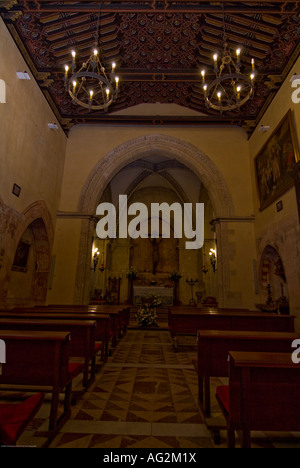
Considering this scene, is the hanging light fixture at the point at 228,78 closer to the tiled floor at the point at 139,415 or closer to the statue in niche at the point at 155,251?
the tiled floor at the point at 139,415

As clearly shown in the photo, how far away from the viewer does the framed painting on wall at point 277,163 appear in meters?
6.64

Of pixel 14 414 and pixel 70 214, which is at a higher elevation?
pixel 70 214

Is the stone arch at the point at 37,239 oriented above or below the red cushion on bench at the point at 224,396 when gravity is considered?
above

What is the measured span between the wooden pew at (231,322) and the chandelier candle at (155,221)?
9392 millimetres

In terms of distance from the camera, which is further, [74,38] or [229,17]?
[74,38]

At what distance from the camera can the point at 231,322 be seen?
535cm

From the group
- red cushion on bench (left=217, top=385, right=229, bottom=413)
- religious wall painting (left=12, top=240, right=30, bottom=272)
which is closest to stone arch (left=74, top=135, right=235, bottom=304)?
religious wall painting (left=12, top=240, right=30, bottom=272)

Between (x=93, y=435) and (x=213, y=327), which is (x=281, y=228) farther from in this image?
(x=93, y=435)

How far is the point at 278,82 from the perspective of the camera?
7465 millimetres

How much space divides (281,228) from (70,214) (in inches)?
284

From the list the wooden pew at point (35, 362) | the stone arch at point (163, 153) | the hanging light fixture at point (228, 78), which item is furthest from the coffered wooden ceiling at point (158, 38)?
the wooden pew at point (35, 362)

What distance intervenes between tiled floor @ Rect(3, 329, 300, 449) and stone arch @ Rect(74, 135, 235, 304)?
5.61 meters

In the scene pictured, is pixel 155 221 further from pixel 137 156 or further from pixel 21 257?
pixel 21 257
